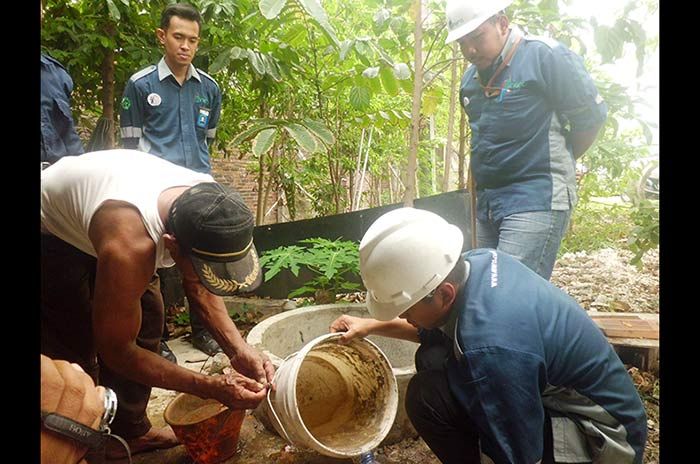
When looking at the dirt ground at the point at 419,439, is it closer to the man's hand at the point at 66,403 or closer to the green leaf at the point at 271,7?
the man's hand at the point at 66,403

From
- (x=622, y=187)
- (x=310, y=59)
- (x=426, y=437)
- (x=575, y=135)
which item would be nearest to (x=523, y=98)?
(x=575, y=135)

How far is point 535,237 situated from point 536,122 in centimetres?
56

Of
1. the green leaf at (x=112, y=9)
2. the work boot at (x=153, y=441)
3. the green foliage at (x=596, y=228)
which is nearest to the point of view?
the work boot at (x=153, y=441)

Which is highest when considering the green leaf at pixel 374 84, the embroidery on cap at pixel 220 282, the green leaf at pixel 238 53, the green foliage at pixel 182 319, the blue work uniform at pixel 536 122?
the green leaf at pixel 238 53

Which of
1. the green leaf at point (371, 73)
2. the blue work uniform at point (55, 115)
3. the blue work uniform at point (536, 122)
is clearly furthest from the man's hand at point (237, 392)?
the green leaf at point (371, 73)

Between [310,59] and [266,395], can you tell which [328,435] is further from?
[310,59]

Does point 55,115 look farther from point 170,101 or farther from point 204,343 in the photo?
point 204,343

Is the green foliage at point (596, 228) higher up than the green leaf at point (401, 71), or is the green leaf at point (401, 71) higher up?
the green leaf at point (401, 71)

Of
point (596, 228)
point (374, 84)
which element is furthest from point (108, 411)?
point (596, 228)

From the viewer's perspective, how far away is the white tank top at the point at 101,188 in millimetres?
1613

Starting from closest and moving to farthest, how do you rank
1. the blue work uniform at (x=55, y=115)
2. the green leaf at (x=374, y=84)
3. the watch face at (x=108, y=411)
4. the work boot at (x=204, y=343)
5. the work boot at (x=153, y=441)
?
the watch face at (x=108, y=411)
the work boot at (x=153, y=441)
the blue work uniform at (x=55, y=115)
the work boot at (x=204, y=343)
the green leaf at (x=374, y=84)

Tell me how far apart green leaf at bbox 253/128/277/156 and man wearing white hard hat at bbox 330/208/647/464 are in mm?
2162

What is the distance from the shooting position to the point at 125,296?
1.54 m

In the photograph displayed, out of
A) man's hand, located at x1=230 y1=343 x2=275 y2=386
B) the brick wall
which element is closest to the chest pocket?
man's hand, located at x1=230 y1=343 x2=275 y2=386
